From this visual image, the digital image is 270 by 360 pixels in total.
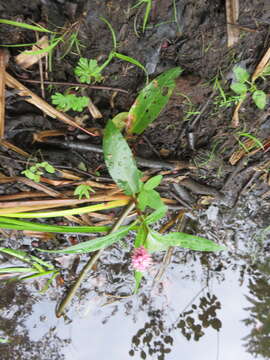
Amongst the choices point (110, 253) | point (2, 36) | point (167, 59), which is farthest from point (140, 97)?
point (110, 253)

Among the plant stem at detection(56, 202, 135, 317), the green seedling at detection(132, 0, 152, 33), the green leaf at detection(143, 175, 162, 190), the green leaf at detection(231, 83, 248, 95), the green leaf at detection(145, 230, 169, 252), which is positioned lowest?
the plant stem at detection(56, 202, 135, 317)

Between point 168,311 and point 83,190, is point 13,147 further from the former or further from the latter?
point 168,311

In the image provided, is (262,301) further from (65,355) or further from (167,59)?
(167,59)

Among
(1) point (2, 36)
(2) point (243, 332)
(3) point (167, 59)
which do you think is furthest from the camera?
(2) point (243, 332)

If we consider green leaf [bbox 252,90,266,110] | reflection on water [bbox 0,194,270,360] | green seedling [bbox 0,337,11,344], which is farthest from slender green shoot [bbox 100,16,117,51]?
green seedling [bbox 0,337,11,344]

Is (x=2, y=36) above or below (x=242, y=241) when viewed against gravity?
above

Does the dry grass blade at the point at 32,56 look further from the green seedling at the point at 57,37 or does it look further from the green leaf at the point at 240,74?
the green leaf at the point at 240,74

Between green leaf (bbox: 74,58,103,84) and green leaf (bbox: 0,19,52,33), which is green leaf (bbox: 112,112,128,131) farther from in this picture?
green leaf (bbox: 0,19,52,33)
